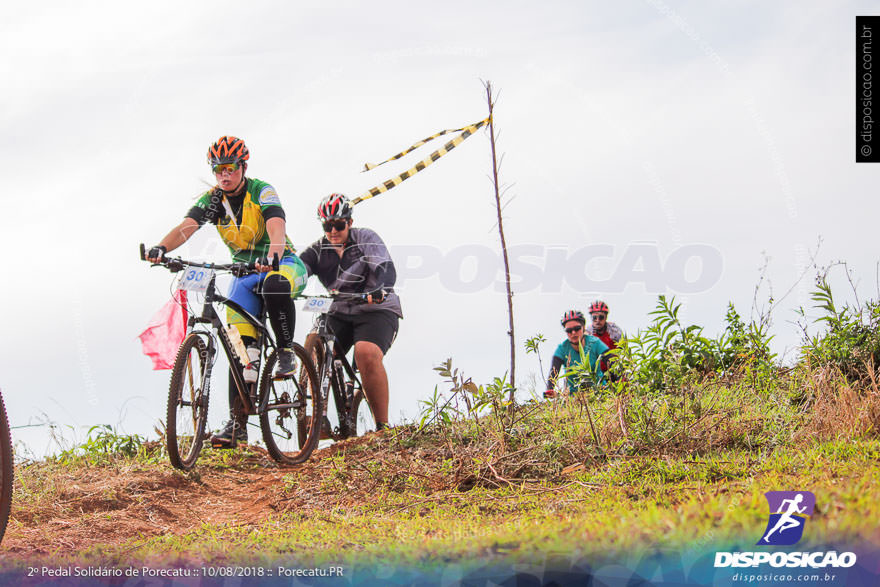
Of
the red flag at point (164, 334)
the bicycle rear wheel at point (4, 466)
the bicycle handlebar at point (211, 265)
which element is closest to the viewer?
the bicycle rear wheel at point (4, 466)

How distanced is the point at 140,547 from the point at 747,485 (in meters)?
3.18

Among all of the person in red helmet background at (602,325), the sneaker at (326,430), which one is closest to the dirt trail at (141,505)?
the sneaker at (326,430)

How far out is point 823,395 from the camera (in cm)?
608

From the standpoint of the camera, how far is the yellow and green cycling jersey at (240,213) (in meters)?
7.22

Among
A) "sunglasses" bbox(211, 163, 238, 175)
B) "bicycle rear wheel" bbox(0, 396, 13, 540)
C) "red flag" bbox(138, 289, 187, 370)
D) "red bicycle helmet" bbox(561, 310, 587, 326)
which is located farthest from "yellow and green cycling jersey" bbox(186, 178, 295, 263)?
"red bicycle helmet" bbox(561, 310, 587, 326)

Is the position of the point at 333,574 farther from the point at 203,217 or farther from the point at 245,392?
the point at 203,217

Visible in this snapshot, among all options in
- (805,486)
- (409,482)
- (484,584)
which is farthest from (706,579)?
(409,482)

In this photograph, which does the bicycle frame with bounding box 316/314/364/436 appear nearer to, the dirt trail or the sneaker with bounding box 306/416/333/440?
the sneaker with bounding box 306/416/333/440

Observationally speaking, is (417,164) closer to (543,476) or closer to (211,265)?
(211,265)

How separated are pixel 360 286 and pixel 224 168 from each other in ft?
6.25

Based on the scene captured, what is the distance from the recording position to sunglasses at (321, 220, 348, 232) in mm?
8422

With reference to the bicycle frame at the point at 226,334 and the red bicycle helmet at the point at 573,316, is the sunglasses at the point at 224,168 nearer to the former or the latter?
the bicycle frame at the point at 226,334

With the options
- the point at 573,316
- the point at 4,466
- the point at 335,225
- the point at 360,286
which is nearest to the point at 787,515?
the point at 4,466

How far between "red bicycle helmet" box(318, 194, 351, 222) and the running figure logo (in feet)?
19.0
